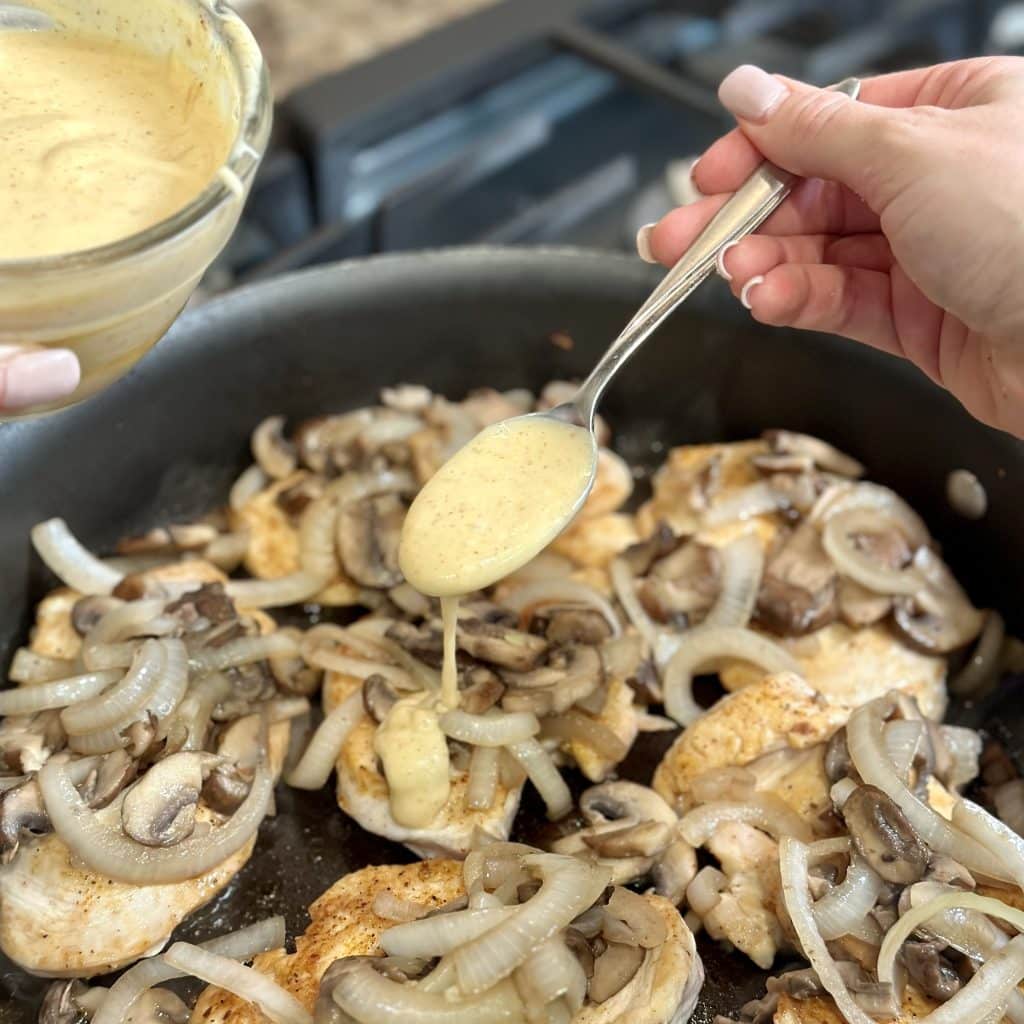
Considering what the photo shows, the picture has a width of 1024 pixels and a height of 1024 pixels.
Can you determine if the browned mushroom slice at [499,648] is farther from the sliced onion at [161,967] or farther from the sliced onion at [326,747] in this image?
the sliced onion at [161,967]

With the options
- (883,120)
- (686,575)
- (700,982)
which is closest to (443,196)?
(686,575)

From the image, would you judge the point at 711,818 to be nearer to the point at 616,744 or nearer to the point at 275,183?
the point at 616,744

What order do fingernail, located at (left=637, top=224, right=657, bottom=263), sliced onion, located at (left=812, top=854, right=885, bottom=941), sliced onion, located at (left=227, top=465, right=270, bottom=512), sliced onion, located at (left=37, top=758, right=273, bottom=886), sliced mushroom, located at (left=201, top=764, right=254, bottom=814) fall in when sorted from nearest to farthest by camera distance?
sliced onion, located at (left=812, top=854, right=885, bottom=941) → sliced onion, located at (left=37, top=758, right=273, bottom=886) → sliced mushroom, located at (left=201, top=764, right=254, bottom=814) → fingernail, located at (left=637, top=224, right=657, bottom=263) → sliced onion, located at (left=227, top=465, right=270, bottom=512)

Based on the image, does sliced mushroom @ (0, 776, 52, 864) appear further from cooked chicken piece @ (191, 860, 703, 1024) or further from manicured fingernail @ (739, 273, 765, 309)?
manicured fingernail @ (739, 273, 765, 309)

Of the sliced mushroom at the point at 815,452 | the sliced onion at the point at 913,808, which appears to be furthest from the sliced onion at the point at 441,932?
the sliced mushroom at the point at 815,452

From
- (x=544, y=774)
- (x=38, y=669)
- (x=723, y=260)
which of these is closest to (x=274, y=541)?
(x=38, y=669)

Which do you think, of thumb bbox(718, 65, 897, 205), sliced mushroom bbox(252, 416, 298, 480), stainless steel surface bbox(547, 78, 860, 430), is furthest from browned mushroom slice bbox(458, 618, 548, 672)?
thumb bbox(718, 65, 897, 205)

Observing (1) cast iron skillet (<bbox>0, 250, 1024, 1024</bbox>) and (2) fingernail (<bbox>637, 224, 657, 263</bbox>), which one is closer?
(2) fingernail (<bbox>637, 224, 657, 263</bbox>)

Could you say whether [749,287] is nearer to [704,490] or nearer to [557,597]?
[704,490]
